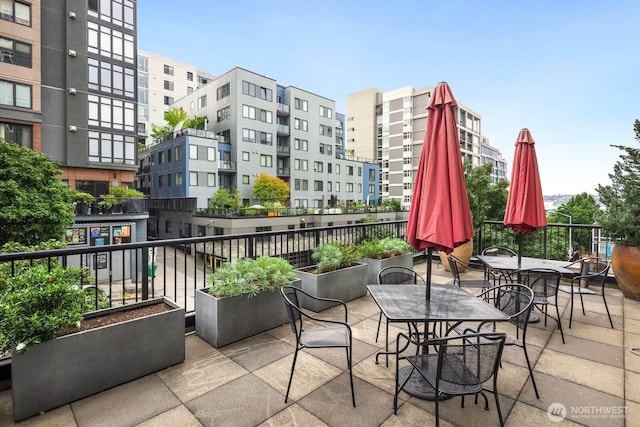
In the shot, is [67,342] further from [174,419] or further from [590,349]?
[590,349]

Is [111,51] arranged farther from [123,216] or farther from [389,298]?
[389,298]

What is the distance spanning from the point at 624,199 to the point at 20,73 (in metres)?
28.3

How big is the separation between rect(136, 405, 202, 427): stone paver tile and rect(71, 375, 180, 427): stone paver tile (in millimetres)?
56

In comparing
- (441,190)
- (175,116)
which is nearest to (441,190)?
(441,190)

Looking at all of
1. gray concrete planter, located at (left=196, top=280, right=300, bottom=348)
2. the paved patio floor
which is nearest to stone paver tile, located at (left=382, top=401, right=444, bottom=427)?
the paved patio floor

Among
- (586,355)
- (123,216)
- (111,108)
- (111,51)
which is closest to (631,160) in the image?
(586,355)

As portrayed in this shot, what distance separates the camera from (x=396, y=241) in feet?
21.2

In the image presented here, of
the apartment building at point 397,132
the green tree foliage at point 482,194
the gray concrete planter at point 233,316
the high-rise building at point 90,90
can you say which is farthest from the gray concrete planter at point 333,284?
the apartment building at point 397,132

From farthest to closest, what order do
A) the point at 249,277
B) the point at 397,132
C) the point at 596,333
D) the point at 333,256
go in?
the point at 397,132, the point at 333,256, the point at 596,333, the point at 249,277

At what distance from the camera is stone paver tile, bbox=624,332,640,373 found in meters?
3.16

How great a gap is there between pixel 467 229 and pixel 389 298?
0.96 metres

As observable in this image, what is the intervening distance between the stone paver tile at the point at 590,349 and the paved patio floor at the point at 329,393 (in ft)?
0.04

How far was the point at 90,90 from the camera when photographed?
22453mm

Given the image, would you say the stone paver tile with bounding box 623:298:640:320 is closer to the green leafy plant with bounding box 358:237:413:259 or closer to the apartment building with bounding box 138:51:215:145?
the green leafy plant with bounding box 358:237:413:259
